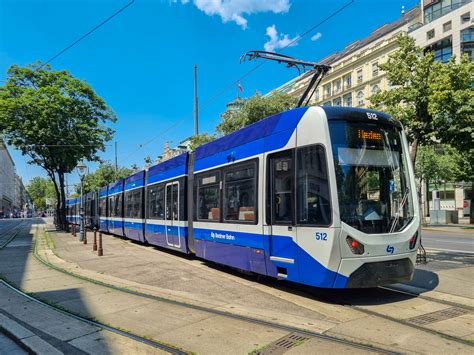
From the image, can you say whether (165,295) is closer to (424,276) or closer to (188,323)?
(188,323)

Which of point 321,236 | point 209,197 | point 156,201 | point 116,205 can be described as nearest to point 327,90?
point 116,205

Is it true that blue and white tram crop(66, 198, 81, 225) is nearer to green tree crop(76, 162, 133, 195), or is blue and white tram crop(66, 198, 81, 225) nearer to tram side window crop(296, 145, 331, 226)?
green tree crop(76, 162, 133, 195)

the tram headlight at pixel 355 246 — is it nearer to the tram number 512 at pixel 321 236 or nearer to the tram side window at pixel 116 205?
the tram number 512 at pixel 321 236

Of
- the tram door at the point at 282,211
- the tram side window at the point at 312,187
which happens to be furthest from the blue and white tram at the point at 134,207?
the tram side window at the point at 312,187

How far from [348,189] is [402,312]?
2142mm

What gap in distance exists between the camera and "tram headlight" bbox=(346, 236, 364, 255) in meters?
6.48

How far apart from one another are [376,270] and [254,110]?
22.8 metres

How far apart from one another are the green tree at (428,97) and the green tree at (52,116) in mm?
22118

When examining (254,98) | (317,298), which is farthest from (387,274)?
(254,98)

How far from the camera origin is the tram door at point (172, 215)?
12.9 m

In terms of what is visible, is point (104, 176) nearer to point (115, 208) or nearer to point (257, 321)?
point (115, 208)

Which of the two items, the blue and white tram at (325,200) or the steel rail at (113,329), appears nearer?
the steel rail at (113,329)

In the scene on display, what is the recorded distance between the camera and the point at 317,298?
7523mm

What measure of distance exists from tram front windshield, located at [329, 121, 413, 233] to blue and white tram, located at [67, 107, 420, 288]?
0.02m
